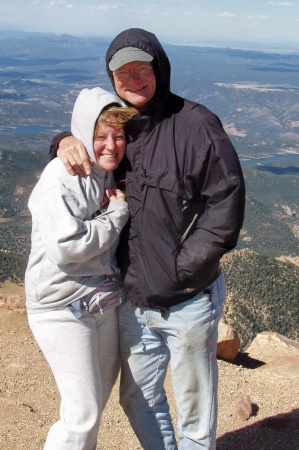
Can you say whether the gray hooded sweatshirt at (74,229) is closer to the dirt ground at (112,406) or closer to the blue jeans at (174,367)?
the blue jeans at (174,367)

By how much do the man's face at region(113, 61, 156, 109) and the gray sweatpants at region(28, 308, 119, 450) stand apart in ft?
5.48

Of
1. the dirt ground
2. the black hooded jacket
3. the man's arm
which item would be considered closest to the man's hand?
the man's arm

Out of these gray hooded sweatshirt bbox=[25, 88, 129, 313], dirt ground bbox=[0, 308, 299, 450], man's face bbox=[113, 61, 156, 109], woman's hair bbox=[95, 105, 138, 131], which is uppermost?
man's face bbox=[113, 61, 156, 109]

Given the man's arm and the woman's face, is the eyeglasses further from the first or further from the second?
the man's arm

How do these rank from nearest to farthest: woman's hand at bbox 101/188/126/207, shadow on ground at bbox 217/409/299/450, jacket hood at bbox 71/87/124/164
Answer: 1. jacket hood at bbox 71/87/124/164
2. woman's hand at bbox 101/188/126/207
3. shadow on ground at bbox 217/409/299/450

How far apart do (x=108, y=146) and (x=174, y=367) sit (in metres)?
1.86

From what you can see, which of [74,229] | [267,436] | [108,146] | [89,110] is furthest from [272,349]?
[89,110]

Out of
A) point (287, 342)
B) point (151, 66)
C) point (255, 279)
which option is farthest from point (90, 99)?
point (255, 279)

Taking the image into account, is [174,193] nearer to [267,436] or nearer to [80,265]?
[80,265]

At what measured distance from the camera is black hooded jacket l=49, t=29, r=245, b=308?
13.0 feet

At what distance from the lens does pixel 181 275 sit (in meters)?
4.18

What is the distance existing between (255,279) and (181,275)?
31417 millimetres

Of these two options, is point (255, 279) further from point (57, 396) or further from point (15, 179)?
point (15, 179)

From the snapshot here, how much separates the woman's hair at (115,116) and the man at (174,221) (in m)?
0.12
